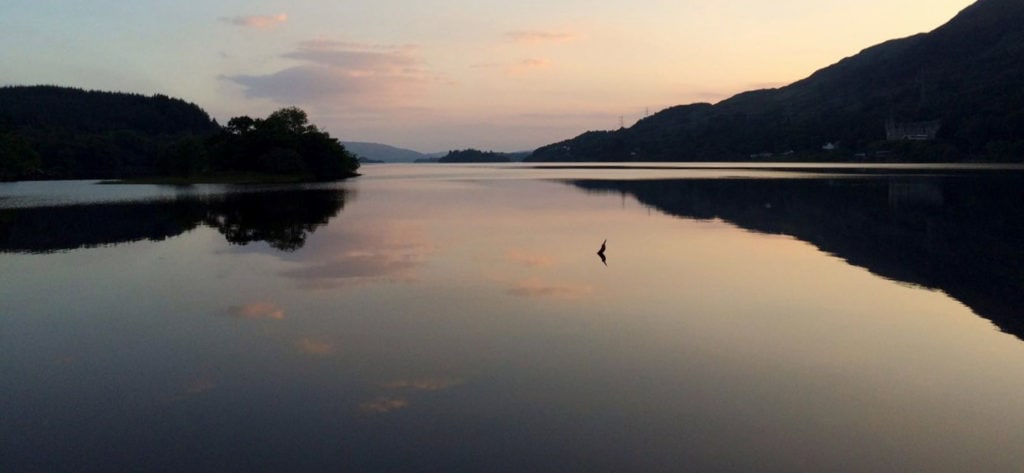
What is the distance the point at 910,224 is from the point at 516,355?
29.3 m

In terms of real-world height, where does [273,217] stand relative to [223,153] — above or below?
below

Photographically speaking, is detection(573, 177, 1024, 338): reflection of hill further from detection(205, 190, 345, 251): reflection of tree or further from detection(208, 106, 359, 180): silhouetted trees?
detection(208, 106, 359, 180): silhouetted trees

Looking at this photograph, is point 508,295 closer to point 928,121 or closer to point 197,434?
point 197,434

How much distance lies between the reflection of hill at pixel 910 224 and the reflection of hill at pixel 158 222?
21.7 m

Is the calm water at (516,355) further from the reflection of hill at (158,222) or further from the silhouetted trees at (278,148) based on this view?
the silhouetted trees at (278,148)

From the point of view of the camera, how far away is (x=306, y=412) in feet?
33.6

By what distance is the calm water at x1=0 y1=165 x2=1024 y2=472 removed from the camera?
898cm

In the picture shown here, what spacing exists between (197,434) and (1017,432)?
10510 mm

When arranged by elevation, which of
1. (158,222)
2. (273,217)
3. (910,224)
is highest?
(158,222)

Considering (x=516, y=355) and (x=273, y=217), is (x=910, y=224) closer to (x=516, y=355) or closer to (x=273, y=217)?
(x=516, y=355)

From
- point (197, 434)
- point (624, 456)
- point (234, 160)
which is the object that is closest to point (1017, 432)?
point (624, 456)

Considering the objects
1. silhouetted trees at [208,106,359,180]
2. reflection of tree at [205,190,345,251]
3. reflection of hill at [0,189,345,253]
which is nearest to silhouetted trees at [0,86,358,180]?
silhouetted trees at [208,106,359,180]

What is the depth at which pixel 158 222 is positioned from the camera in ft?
133

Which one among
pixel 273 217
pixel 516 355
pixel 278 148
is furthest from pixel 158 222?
pixel 278 148
